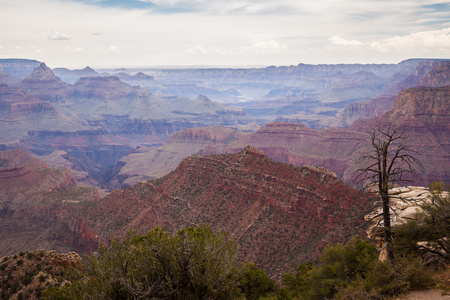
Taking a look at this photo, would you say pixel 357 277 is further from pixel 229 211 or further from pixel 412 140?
pixel 412 140

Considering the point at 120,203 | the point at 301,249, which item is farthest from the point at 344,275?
the point at 120,203

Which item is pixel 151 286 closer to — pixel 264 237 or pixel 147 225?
pixel 264 237

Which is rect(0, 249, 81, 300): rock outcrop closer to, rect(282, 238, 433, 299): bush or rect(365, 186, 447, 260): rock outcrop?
rect(282, 238, 433, 299): bush

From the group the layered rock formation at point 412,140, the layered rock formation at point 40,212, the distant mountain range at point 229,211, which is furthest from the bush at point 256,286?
the layered rock formation at point 412,140

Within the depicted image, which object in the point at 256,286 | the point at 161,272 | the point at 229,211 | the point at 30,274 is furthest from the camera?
the point at 229,211

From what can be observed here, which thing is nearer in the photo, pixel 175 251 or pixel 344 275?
pixel 175 251

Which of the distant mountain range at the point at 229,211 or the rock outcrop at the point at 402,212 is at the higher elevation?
the rock outcrop at the point at 402,212

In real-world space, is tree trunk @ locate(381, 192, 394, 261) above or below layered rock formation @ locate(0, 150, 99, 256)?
above

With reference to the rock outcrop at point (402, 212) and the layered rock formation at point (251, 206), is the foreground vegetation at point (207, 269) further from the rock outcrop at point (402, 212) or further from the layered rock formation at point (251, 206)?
the layered rock formation at point (251, 206)

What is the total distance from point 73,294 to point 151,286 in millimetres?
5370

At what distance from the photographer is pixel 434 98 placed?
15575 cm

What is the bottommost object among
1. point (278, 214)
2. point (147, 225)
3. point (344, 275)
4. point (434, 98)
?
point (147, 225)

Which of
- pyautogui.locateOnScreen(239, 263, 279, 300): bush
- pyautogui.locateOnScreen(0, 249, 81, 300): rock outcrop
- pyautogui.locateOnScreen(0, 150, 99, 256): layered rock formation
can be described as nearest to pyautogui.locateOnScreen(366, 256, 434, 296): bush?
pyautogui.locateOnScreen(239, 263, 279, 300): bush

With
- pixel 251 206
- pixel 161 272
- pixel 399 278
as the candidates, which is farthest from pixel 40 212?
pixel 399 278
